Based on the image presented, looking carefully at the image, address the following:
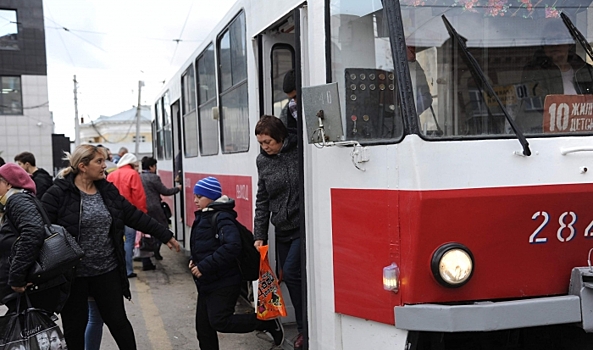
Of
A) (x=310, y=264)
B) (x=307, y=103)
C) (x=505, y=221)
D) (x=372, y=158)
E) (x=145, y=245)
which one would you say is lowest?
(x=145, y=245)

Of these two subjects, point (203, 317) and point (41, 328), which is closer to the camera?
point (41, 328)

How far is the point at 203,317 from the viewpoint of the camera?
4.38 metres

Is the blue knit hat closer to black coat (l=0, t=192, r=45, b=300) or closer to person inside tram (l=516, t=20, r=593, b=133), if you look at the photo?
black coat (l=0, t=192, r=45, b=300)

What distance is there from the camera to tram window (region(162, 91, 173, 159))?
10.8 meters

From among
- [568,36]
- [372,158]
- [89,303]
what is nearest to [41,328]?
[89,303]

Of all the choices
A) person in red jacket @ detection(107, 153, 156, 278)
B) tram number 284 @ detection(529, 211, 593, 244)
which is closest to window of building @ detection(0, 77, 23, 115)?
person in red jacket @ detection(107, 153, 156, 278)

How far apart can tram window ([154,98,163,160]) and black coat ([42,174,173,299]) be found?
762cm

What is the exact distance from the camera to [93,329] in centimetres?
444

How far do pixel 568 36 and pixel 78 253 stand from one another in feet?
10.3

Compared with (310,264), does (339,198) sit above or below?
above

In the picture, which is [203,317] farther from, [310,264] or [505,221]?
[505,221]

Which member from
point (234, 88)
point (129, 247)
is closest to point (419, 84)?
point (234, 88)

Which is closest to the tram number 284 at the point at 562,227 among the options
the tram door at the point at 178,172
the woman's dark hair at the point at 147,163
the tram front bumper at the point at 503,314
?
the tram front bumper at the point at 503,314

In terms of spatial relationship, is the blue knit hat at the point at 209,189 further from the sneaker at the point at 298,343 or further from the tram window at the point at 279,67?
the sneaker at the point at 298,343
